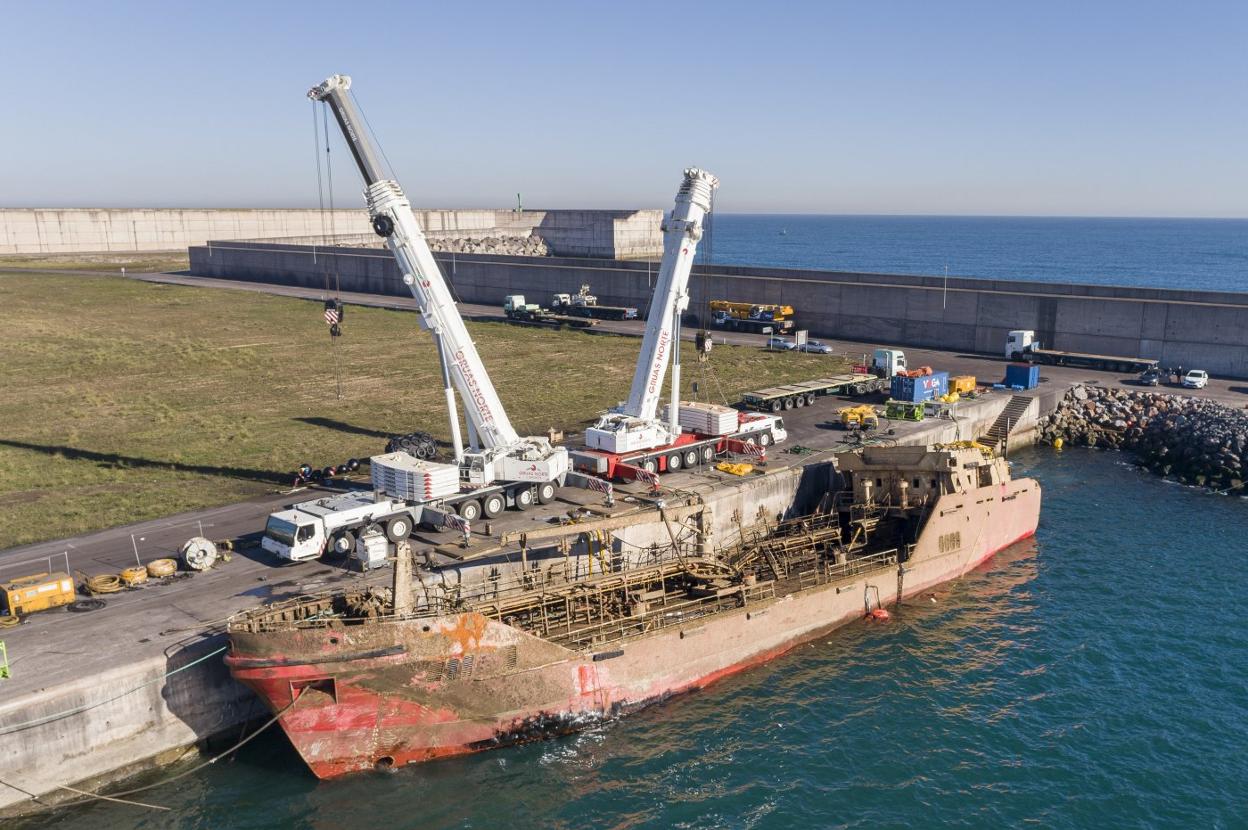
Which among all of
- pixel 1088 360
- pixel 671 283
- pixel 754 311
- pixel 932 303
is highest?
pixel 671 283

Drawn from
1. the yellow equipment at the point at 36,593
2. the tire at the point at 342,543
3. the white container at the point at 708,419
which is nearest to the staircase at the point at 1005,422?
the white container at the point at 708,419

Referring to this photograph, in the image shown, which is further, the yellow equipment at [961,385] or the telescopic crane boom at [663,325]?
the yellow equipment at [961,385]

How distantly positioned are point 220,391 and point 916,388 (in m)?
45.8

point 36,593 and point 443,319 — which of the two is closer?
point 36,593

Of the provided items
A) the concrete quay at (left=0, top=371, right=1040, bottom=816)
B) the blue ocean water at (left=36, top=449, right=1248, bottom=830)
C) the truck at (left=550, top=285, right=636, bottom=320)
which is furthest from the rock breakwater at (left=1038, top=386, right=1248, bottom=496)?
the truck at (left=550, top=285, right=636, bottom=320)

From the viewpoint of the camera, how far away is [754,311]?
8681 cm

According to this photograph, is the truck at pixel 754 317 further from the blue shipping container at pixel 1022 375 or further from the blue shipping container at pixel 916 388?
the blue shipping container at pixel 916 388

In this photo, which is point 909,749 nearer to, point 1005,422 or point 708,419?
point 708,419

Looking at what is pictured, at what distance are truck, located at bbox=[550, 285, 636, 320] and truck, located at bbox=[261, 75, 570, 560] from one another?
5826cm

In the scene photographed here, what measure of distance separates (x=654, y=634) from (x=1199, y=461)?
1466 inches

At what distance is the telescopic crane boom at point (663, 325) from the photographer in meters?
40.6

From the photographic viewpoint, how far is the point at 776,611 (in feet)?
102

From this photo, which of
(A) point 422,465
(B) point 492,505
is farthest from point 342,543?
(B) point 492,505

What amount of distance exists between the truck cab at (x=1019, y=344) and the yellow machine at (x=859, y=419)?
24.0 meters
